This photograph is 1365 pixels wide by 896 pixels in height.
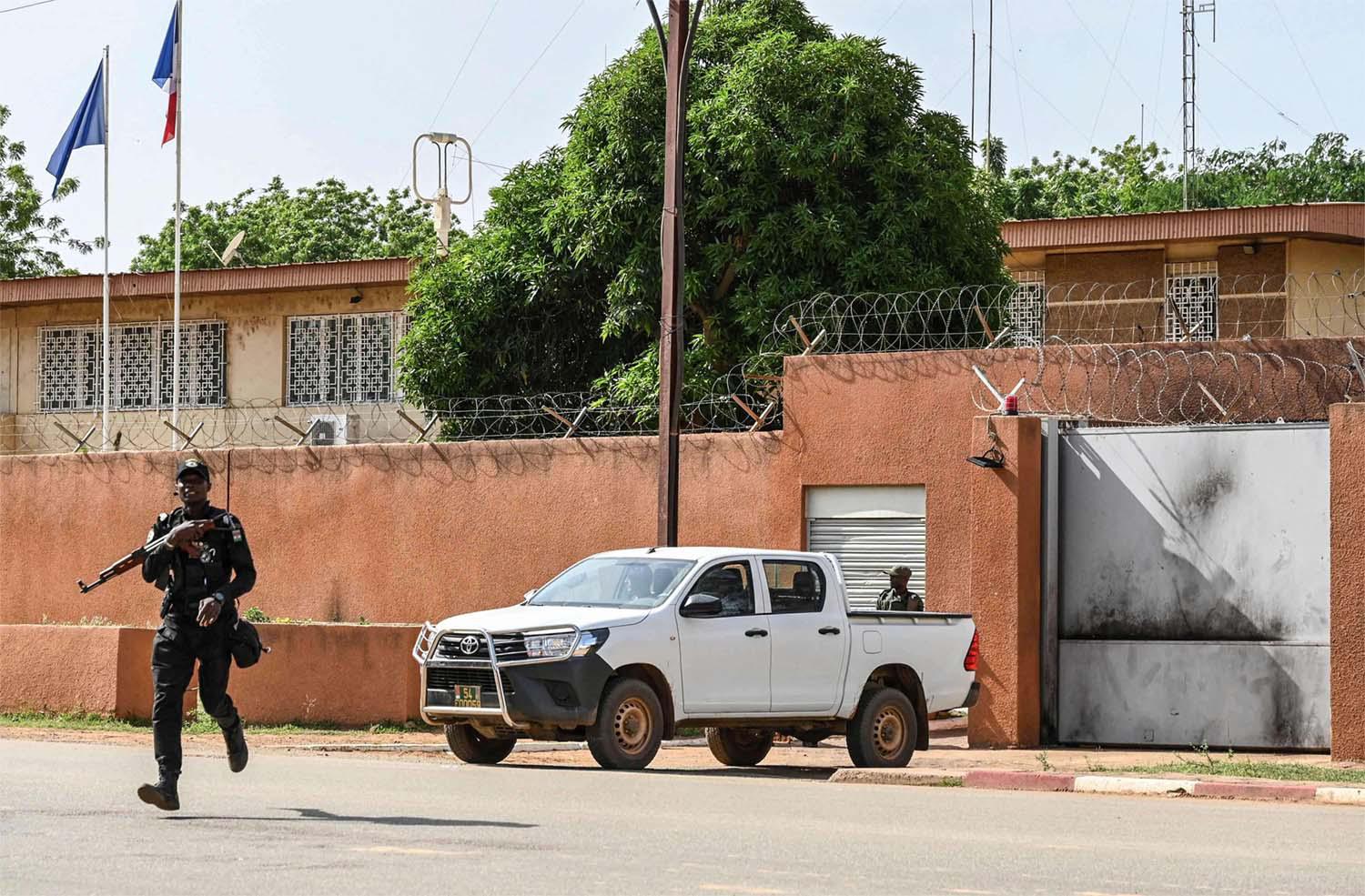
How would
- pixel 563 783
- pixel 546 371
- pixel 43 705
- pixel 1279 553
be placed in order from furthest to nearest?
pixel 546 371
pixel 43 705
pixel 1279 553
pixel 563 783

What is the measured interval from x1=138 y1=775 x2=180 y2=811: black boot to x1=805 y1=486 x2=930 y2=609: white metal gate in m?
10.7

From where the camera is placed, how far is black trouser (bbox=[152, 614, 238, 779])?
408 inches

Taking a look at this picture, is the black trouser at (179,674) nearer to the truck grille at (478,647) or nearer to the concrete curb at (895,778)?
the truck grille at (478,647)

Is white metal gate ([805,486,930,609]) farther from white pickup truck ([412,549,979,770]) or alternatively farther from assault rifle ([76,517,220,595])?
assault rifle ([76,517,220,595])

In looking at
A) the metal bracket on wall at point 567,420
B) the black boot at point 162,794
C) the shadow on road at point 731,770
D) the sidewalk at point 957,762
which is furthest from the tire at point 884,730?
the metal bracket on wall at point 567,420

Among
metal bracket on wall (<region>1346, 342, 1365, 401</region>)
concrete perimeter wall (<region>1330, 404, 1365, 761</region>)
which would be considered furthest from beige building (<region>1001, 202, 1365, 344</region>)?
concrete perimeter wall (<region>1330, 404, 1365, 761</region>)

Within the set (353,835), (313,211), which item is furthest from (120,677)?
(313,211)

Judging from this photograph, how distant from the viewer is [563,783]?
12891mm

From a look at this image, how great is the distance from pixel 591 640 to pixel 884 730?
2882 mm

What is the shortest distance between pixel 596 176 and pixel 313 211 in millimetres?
32668

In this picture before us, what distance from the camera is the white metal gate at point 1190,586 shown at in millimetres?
16922

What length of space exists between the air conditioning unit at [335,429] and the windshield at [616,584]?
12656mm

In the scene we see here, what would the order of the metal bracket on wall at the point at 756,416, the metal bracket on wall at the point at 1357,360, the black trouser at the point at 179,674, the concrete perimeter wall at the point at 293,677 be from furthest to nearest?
the metal bracket on wall at the point at 756,416 < the concrete perimeter wall at the point at 293,677 < the metal bracket on wall at the point at 1357,360 < the black trouser at the point at 179,674

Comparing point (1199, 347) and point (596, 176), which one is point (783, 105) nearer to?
point (596, 176)
